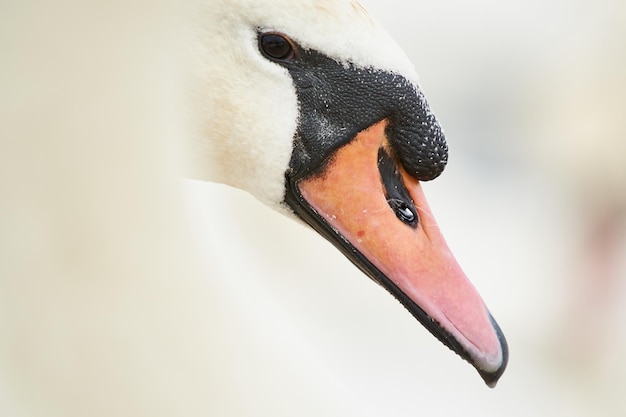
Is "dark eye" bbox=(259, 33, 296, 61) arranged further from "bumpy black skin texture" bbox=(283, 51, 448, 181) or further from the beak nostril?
the beak nostril

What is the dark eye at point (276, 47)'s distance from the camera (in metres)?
0.76

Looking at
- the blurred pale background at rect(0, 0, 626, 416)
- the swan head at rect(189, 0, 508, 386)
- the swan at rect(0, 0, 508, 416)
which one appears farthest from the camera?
the swan head at rect(189, 0, 508, 386)

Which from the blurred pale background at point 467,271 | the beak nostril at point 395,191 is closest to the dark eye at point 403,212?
the beak nostril at point 395,191

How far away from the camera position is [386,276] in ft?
2.55

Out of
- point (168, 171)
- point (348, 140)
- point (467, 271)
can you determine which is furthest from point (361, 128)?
point (467, 271)

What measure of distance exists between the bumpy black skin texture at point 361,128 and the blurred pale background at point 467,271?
10 centimetres

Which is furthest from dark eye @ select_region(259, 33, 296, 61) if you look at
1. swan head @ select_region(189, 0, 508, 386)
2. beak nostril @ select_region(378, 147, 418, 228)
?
beak nostril @ select_region(378, 147, 418, 228)

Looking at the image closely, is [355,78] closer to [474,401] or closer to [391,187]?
[391,187]

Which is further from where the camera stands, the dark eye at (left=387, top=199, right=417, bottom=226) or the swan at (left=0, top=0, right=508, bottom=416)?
the dark eye at (left=387, top=199, right=417, bottom=226)

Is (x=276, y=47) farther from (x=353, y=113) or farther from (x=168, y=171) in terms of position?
(x=168, y=171)

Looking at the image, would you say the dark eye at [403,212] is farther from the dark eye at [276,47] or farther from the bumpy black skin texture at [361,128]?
the dark eye at [276,47]

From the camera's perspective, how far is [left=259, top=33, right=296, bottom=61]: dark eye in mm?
757

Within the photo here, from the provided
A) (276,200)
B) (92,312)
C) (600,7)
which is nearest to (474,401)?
(276,200)

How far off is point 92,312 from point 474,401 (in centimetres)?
148
